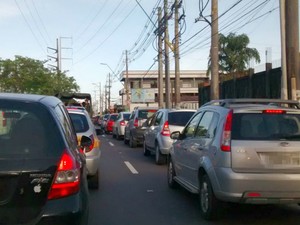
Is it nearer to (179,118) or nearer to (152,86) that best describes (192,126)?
(179,118)

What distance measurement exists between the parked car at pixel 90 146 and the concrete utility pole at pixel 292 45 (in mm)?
6985

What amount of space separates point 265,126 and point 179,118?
23.9 ft

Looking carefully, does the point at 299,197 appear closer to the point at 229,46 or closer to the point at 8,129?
the point at 8,129

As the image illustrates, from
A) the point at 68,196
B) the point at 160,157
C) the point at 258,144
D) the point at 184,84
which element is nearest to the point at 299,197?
the point at 258,144

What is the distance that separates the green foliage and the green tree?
51.6 feet

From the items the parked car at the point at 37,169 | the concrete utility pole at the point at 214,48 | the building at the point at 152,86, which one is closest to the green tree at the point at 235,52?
the concrete utility pole at the point at 214,48

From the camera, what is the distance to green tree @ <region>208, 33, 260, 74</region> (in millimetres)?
44938

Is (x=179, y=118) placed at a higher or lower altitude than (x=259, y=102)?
lower

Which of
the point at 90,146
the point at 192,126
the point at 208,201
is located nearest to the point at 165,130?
the point at 90,146

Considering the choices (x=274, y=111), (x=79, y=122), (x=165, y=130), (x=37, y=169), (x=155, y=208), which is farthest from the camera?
(x=165, y=130)

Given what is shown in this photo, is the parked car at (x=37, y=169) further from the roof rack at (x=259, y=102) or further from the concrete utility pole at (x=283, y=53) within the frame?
the concrete utility pole at (x=283, y=53)

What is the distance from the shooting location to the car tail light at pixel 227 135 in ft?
21.6

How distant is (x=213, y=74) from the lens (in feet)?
68.2

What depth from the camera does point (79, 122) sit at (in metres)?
10.0
